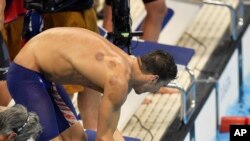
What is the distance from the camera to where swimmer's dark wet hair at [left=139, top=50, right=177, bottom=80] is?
5.66m

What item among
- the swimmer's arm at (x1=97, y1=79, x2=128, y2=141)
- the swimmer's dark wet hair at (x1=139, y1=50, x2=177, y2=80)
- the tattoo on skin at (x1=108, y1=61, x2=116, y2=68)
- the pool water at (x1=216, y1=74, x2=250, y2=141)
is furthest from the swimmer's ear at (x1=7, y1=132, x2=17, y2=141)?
the pool water at (x1=216, y1=74, x2=250, y2=141)

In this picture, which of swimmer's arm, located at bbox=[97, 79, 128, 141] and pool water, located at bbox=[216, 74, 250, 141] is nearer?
swimmer's arm, located at bbox=[97, 79, 128, 141]

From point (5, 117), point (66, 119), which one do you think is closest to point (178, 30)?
point (66, 119)

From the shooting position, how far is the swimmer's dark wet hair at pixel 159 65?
18.6ft

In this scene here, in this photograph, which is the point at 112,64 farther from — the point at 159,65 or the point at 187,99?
the point at 187,99

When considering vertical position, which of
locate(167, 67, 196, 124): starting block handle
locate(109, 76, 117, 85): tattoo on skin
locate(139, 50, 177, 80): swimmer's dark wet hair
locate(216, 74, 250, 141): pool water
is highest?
locate(139, 50, 177, 80): swimmer's dark wet hair

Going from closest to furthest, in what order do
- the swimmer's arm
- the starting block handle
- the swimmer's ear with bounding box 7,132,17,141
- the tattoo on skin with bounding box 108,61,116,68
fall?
the swimmer's ear with bounding box 7,132,17,141, the swimmer's arm, the tattoo on skin with bounding box 108,61,116,68, the starting block handle

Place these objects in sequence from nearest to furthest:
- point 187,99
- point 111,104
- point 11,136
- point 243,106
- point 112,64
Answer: point 11,136 < point 111,104 < point 112,64 < point 187,99 < point 243,106

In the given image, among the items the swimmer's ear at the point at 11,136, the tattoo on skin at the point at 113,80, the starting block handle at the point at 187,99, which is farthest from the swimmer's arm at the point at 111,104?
the starting block handle at the point at 187,99

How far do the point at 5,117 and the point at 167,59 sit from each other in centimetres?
95

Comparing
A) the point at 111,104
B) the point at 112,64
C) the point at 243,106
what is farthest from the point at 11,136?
the point at 243,106

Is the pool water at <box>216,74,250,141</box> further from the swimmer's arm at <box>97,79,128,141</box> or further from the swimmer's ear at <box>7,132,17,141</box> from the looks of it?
the swimmer's ear at <box>7,132,17,141</box>

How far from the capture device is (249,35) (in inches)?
336

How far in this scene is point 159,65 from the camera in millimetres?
5684
